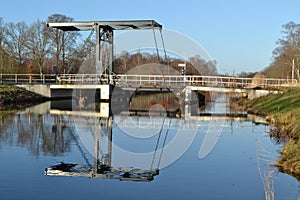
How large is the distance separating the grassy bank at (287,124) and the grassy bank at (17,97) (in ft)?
57.8

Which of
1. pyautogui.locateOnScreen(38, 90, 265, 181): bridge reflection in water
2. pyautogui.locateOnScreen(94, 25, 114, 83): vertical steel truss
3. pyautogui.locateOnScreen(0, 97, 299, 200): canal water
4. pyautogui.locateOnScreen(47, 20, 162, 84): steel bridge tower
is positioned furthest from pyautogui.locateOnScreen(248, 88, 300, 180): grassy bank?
pyautogui.locateOnScreen(94, 25, 114, 83): vertical steel truss

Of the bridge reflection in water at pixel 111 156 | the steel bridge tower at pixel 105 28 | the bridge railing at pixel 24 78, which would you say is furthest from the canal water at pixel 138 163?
the bridge railing at pixel 24 78

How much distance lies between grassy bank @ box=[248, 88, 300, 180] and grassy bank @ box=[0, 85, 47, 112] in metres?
17.6

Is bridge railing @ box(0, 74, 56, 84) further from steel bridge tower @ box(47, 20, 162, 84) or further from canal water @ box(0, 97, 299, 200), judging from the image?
canal water @ box(0, 97, 299, 200)

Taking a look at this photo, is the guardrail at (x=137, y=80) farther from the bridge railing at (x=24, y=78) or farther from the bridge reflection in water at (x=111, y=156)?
the bridge reflection in water at (x=111, y=156)

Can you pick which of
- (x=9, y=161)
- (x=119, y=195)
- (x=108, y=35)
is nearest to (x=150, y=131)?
(x=9, y=161)

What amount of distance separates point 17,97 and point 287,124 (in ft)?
80.3

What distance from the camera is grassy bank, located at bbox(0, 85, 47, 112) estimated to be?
32.6 metres

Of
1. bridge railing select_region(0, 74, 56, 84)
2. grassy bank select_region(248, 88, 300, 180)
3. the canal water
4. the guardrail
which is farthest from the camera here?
bridge railing select_region(0, 74, 56, 84)

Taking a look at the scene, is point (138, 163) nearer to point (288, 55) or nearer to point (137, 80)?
point (137, 80)

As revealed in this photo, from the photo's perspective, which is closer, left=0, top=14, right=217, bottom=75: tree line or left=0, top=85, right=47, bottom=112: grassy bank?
left=0, top=85, right=47, bottom=112: grassy bank

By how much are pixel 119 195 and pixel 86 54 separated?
3687 centimetres

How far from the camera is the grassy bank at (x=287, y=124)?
1049 centimetres

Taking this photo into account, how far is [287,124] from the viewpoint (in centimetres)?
1794
